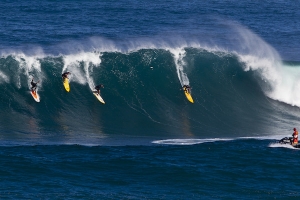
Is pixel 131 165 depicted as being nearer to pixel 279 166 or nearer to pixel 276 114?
pixel 279 166

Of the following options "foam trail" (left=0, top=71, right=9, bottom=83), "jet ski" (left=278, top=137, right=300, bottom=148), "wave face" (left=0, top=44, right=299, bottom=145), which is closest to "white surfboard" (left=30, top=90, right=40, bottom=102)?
"wave face" (left=0, top=44, right=299, bottom=145)

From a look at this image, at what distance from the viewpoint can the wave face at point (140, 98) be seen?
34312 mm

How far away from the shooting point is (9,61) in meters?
40.1

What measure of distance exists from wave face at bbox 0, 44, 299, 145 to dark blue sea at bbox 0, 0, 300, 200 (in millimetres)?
54

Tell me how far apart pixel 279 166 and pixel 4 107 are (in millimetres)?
14405

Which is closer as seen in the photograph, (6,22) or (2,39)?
(2,39)

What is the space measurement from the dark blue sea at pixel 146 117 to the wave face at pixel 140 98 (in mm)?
54

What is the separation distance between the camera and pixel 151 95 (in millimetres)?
38188

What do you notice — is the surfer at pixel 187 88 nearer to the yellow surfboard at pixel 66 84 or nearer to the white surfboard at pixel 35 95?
the yellow surfboard at pixel 66 84

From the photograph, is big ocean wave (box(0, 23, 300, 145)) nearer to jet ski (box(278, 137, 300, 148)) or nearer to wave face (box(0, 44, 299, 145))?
wave face (box(0, 44, 299, 145))

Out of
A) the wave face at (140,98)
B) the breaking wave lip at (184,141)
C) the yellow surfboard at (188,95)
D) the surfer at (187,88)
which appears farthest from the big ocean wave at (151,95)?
the breaking wave lip at (184,141)

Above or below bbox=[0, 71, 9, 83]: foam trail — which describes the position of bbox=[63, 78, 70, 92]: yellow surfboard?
below

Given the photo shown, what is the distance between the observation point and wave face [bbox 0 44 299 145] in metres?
34.3

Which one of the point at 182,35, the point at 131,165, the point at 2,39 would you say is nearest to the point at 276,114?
the point at 131,165
